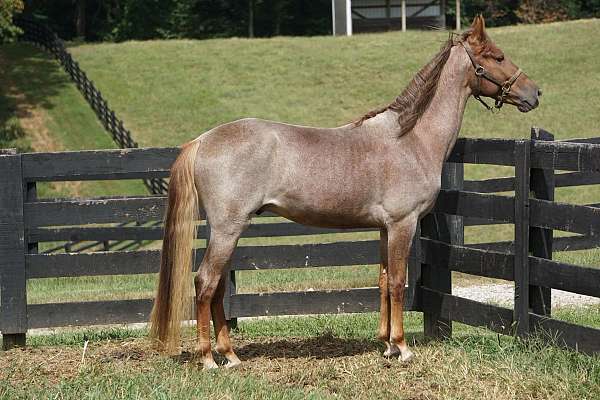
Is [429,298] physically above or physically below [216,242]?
below

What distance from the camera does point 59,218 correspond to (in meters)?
8.29

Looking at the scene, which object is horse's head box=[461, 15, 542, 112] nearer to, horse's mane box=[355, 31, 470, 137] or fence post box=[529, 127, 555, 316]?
horse's mane box=[355, 31, 470, 137]

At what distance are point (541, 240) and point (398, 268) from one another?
1.12 metres

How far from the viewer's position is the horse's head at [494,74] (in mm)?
7500

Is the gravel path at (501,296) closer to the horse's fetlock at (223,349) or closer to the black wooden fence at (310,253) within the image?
the black wooden fence at (310,253)

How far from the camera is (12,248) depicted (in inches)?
323

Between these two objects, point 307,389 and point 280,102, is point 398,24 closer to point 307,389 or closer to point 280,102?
point 280,102

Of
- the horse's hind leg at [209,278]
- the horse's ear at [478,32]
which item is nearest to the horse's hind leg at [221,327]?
the horse's hind leg at [209,278]

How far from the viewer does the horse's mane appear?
7.44 m

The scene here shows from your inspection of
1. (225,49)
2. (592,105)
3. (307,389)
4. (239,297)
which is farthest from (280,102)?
(307,389)

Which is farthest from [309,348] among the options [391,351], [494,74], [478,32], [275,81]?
[275,81]

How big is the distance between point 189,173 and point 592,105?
2614 cm

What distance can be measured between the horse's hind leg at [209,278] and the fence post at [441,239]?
6.62 ft

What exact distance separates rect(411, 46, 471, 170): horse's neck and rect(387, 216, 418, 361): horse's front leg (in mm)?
684
